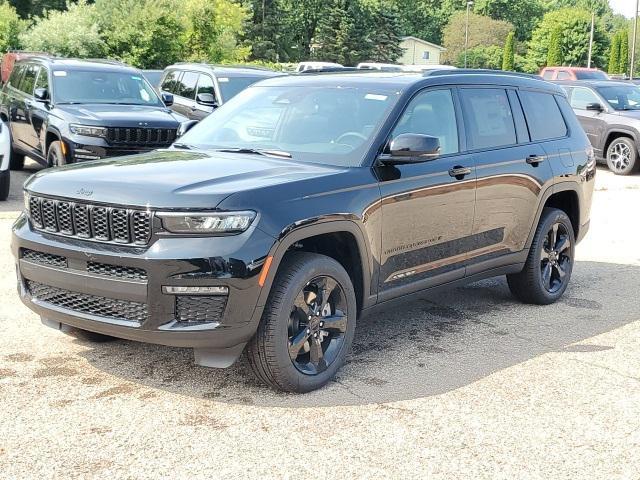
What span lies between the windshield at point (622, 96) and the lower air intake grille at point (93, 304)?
15.3 meters

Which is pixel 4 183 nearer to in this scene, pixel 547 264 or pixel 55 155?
pixel 55 155

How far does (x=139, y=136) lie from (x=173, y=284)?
737 centimetres

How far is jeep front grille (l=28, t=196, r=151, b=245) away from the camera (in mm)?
4266

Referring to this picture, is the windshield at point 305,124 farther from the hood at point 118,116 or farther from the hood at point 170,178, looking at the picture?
the hood at point 118,116

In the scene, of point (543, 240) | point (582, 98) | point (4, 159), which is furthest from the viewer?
point (582, 98)

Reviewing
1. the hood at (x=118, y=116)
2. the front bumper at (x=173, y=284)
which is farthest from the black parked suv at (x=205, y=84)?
the front bumper at (x=173, y=284)

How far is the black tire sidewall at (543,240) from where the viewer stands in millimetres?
6637

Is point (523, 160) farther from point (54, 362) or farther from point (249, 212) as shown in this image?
point (54, 362)

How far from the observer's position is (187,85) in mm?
14141

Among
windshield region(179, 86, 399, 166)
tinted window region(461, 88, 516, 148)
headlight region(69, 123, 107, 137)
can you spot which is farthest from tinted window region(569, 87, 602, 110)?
windshield region(179, 86, 399, 166)

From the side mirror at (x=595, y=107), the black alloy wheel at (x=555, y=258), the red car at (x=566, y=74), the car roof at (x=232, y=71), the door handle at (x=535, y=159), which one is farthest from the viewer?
the red car at (x=566, y=74)

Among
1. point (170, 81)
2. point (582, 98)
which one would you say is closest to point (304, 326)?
point (170, 81)

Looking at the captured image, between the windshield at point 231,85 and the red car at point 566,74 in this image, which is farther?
the red car at point 566,74

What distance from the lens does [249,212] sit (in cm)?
428
